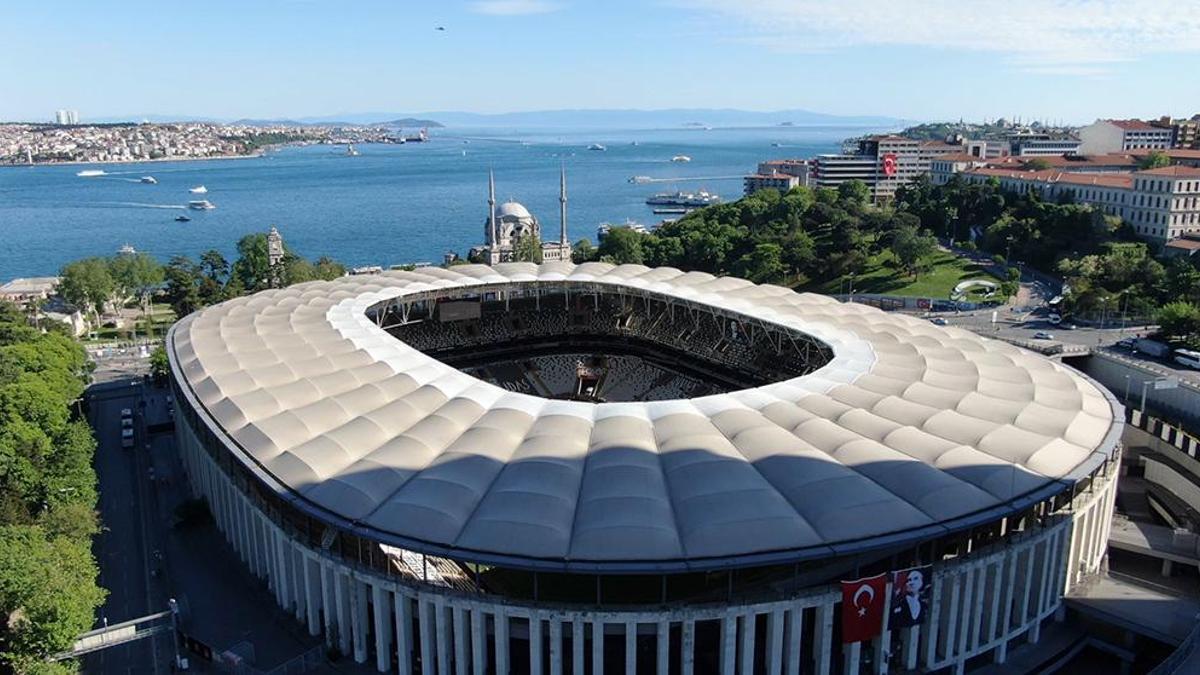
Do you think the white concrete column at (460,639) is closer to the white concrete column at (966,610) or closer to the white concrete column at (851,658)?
the white concrete column at (851,658)

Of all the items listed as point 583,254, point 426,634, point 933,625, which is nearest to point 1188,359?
point 933,625

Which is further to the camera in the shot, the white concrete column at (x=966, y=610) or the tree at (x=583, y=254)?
the tree at (x=583, y=254)

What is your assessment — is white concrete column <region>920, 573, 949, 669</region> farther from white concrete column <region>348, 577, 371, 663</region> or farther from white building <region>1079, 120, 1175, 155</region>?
white building <region>1079, 120, 1175, 155</region>

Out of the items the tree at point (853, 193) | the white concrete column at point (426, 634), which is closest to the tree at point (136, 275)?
the white concrete column at point (426, 634)

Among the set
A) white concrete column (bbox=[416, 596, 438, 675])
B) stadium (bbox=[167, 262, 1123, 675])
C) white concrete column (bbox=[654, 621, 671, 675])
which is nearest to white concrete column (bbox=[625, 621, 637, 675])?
stadium (bbox=[167, 262, 1123, 675])

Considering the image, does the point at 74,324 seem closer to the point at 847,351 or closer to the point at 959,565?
the point at 847,351

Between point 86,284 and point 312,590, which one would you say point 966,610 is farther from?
point 86,284

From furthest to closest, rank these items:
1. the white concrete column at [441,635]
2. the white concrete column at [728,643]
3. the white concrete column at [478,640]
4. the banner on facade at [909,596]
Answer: the white concrete column at [441,635] → the banner on facade at [909,596] → the white concrete column at [478,640] → the white concrete column at [728,643]
